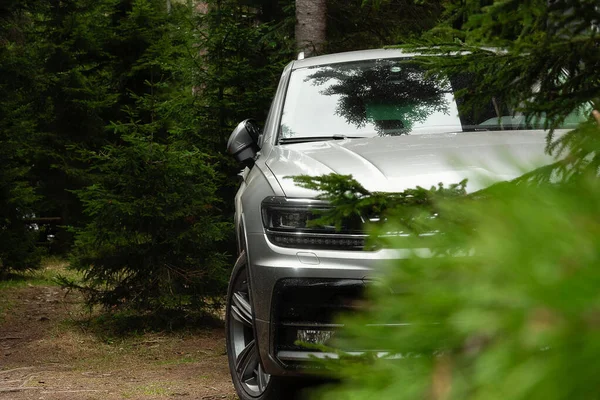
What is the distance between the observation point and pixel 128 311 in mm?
9789

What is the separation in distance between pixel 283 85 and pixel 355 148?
175 cm

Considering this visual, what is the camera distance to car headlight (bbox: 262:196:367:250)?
4289 millimetres

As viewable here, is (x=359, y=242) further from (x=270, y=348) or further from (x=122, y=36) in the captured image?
(x=122, y=36)

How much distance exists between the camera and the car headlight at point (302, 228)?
4289mm

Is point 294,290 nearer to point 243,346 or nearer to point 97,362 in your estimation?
point 243,346

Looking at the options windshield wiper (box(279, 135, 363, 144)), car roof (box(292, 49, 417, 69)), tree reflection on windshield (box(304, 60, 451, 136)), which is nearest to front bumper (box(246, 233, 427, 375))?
windshield wiper (box(279, 135, 363, 144))

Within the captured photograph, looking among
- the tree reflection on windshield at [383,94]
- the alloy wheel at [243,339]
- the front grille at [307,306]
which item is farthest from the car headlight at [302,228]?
the tree reflection on windshield at [383,94]

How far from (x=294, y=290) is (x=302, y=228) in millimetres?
312

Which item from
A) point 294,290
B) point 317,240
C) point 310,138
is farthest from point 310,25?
point 294,290

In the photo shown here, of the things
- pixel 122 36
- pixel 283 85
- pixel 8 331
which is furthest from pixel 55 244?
pixel 283 85

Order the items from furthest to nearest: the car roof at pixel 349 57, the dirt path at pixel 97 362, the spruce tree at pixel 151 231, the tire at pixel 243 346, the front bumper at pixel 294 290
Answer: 1. the spruce tree at pixel 151 231
2. the dirt path at pixel 97 362
3. the car roof at pixel 349 57
4. the tire at pixel 243 346
5. the front bumper at pixel 294 290

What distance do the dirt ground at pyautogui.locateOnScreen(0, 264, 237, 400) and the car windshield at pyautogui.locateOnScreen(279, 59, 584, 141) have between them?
6.55ft

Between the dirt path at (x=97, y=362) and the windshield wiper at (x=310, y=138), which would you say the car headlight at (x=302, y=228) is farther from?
the dirt path at (x=97, y=362)

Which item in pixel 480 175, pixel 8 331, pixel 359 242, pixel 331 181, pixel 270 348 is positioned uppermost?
pixel 480 175
